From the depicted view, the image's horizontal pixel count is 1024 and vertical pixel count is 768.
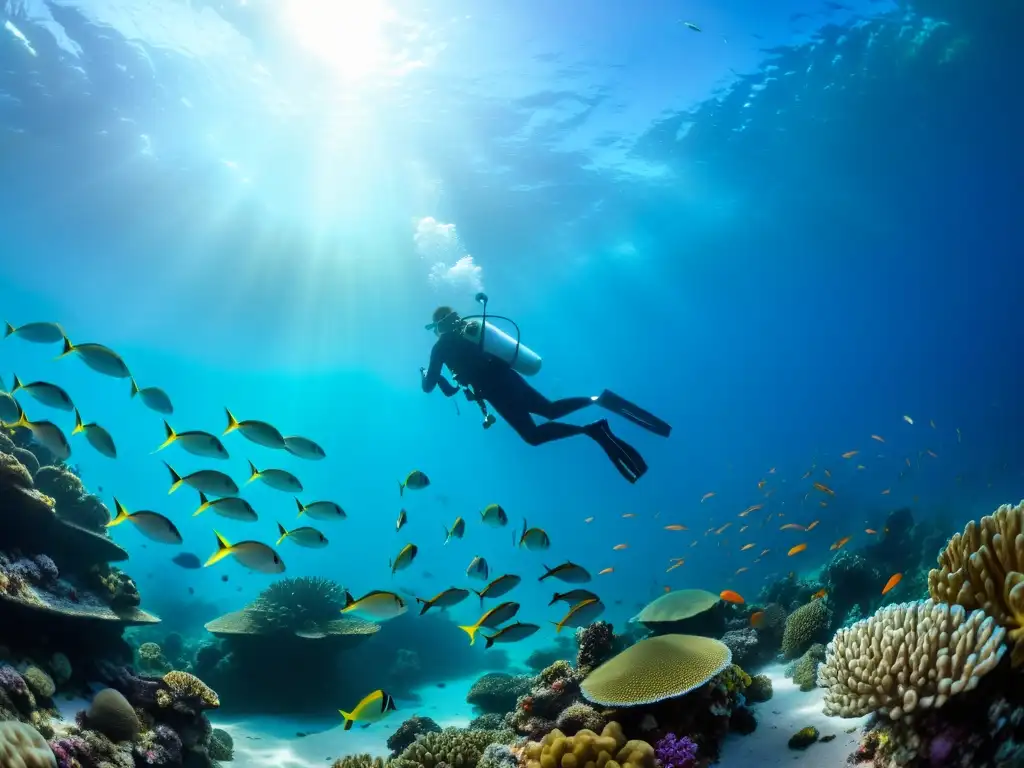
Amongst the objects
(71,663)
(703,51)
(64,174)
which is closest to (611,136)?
(703,51)

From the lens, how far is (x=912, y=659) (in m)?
3.07

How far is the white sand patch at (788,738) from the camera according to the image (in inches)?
157

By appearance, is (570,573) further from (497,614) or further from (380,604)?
(380,604)

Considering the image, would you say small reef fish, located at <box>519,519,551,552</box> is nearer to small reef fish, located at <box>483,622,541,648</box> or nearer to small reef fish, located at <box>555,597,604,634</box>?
small reef fish, located at <box>555,597,604,634</box>

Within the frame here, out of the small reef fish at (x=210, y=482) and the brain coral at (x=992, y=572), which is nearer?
the brain coral at (x=992, y=572)

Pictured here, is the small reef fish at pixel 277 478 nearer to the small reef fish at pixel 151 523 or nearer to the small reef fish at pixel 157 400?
the small reef fish at pixel 151 523

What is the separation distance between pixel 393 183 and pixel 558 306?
1979cm

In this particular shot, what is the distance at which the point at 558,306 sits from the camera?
43.6 meters

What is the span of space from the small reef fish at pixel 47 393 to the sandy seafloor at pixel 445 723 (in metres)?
5.25

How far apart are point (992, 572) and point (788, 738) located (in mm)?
2250

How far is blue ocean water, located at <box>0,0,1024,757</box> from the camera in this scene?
19.5 meters

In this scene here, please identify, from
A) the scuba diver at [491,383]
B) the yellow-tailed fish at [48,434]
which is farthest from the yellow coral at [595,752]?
the yellow-tailed fish at [48,434]

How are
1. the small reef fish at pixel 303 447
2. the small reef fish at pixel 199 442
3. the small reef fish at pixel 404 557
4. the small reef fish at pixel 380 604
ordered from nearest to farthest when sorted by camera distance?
1. the small reef fish at pixel 380 604
2. the small reef fish at pixel 199 442
3. the small reef fish at pixel 404 557
4. the small reef fish at pixel 303 447

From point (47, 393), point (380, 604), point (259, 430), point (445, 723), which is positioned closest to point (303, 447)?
point (259, 430)
